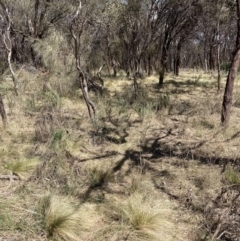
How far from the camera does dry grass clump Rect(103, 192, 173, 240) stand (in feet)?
11.0

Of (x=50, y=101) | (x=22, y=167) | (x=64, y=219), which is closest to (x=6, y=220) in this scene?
(x=64, y=219)

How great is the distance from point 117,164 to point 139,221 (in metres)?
1.89

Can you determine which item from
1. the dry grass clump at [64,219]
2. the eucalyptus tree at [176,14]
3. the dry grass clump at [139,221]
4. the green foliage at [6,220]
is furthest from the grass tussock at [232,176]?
the eucalyptus tree at [176,14]

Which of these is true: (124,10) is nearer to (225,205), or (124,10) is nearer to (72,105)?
(72,105)

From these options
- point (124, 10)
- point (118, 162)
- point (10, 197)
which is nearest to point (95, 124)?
point (118, 162)

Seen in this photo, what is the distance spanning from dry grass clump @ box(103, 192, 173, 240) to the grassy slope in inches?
0.5

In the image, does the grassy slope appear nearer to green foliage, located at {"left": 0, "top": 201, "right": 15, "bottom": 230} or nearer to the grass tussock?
green foliage, located at {"left": 0, "top": 201, "right": 15, "bottom": 230}

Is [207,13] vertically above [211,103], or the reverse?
[207,13]

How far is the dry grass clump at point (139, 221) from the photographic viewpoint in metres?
3.34

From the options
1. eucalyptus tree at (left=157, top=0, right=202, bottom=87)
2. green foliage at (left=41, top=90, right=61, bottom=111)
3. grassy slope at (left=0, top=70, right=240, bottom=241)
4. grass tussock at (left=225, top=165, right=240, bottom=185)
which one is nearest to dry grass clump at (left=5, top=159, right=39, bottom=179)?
grassy slope at (left=0, top=70, right=240, bottom=241)

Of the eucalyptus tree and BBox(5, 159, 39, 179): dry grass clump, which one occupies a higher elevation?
the eucalyptus tree

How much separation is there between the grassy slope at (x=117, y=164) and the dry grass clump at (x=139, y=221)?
0.01 meters

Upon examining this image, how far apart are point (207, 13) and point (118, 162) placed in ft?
29.5

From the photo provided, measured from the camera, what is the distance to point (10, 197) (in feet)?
13.3
